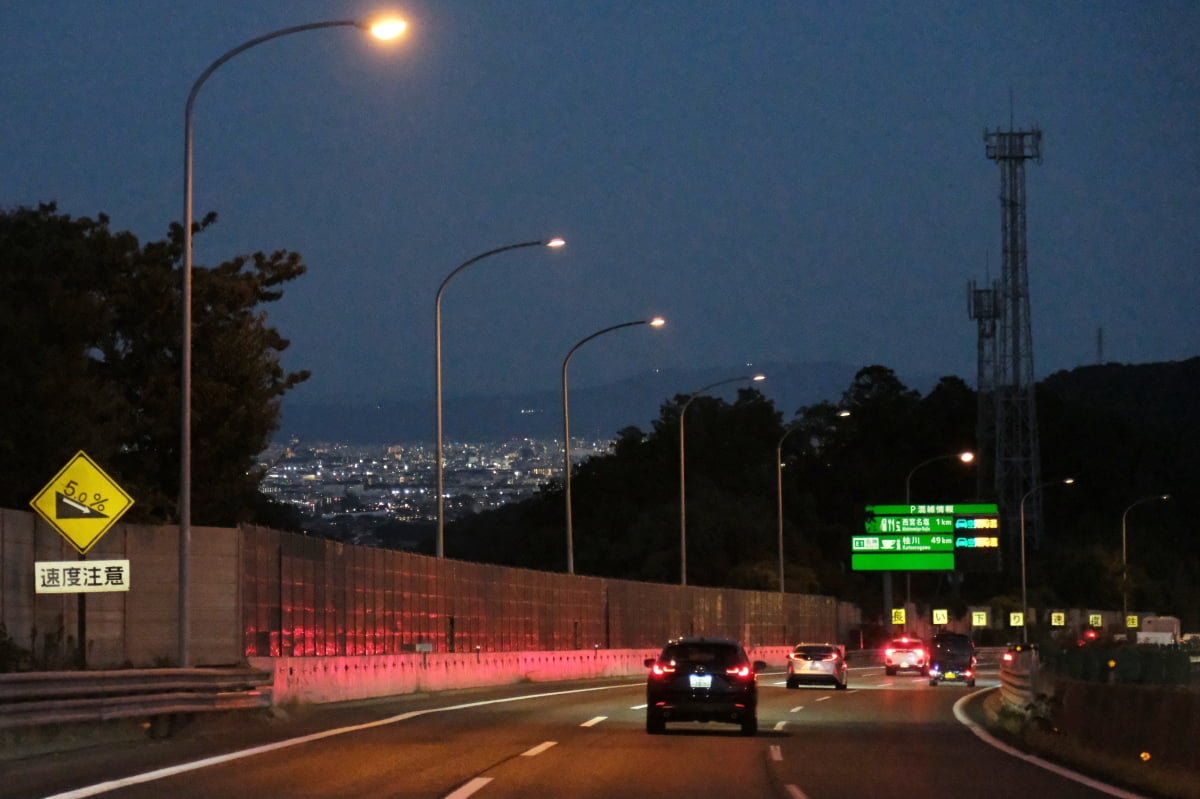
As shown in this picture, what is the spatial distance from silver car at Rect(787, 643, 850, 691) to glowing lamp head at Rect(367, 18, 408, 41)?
2873 cm

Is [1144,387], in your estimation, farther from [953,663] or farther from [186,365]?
[186,365]

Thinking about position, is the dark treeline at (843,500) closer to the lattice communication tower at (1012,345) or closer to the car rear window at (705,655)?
the lattice communication tower at (1012,345)

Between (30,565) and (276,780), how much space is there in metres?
11.6

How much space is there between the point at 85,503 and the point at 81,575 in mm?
965

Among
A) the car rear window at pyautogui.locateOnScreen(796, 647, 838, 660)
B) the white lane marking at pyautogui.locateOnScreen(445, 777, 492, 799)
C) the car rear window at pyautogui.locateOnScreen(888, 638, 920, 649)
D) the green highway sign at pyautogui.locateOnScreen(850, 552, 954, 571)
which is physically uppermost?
the green highway sign at pyautogui.locateOnScreen(850, 552, 954, 571)

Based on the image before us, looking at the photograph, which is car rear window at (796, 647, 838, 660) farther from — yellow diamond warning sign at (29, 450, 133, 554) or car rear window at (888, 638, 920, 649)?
yellow diamond warning sign at (29, 450, 133, 554)

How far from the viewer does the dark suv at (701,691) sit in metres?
25.6

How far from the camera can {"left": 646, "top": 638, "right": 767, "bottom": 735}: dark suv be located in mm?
25562

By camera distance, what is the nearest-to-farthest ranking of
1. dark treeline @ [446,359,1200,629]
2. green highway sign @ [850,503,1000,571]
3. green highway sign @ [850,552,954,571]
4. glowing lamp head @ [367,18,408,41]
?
glowing lamp head @ [367,18,408,41], green highway sign @ [850,552,954,571], green highway sign @ [850,503,1000,571], dark treeline @ [446,359,1200,629]

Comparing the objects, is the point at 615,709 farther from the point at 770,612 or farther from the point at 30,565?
the point at 770,612

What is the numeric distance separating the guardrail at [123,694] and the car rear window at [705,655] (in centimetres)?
618

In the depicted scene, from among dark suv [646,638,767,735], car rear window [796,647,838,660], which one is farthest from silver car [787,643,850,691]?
dark suv [646,638,767,735]

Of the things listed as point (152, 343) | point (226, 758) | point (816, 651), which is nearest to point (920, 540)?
point (816, 651)

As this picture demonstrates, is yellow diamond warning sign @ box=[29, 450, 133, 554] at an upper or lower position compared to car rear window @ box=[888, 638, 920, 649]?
upper
